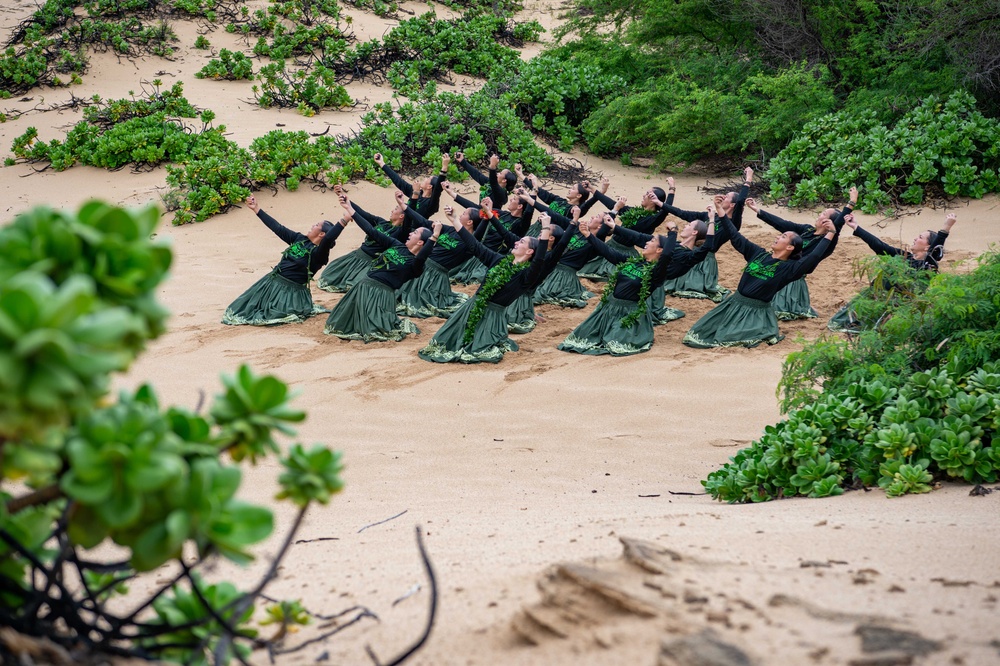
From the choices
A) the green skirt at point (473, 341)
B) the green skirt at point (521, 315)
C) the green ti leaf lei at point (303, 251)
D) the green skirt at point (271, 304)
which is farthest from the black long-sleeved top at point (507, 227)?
the green skirt at point (271, 304)

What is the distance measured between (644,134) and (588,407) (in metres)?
9.36

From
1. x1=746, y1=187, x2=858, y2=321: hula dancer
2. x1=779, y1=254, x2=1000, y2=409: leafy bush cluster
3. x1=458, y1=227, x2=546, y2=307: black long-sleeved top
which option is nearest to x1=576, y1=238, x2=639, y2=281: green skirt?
x1=746, y1=187, x2=858, y2=321: hula dancer

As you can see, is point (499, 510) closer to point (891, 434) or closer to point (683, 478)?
point (683, 478)

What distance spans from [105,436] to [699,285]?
1024 cm

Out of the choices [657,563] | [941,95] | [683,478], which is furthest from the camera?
[941,95]

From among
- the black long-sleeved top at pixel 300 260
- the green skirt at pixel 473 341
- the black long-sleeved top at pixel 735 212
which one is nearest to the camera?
the green skirt at pixel 473 341

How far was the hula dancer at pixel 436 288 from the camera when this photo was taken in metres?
10.6

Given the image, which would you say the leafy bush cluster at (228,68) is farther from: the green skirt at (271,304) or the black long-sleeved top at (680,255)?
the black long-sleeved top at (680,255)

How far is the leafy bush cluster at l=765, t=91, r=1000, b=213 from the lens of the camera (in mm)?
12852

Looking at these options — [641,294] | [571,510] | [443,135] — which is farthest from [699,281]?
Answer: [571,510]

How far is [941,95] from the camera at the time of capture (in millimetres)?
13469

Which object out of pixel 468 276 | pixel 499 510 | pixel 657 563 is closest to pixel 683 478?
pixel 499 510

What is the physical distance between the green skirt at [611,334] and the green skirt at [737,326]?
0.55m

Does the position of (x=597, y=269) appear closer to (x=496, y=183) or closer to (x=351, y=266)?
(x=496, y=183)
